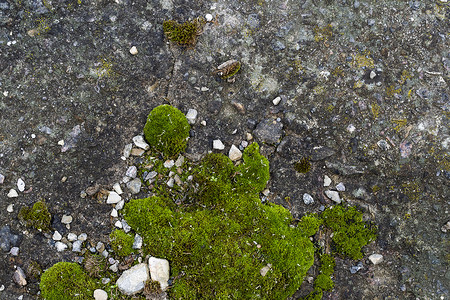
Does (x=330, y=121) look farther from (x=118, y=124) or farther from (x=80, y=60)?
(x=80, y=60)

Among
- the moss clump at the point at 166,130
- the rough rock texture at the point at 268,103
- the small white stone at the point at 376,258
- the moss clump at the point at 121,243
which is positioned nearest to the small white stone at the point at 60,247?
the rough rock texture at the point at 268,103

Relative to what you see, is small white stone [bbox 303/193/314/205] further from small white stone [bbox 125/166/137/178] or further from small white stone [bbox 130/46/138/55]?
small white stone [bbox 130/46/138/55]

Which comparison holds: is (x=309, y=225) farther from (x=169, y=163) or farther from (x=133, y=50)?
(x=133, y=50)

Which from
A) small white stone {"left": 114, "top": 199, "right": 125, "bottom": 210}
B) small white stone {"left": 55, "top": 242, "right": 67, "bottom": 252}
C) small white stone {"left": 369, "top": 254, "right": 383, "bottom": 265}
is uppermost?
small white stone {"left": 114, "top": 199, "right": 125, "bottom": 210}

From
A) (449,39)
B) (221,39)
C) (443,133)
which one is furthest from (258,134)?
(449,39)

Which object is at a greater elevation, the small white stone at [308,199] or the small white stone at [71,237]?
the small white stone at [308,199]

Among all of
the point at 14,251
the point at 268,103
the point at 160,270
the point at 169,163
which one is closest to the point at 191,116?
the point at 169,163

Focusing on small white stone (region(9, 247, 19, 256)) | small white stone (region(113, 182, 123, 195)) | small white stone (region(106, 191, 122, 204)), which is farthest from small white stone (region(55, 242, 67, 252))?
small white stone (region(113, 182, 123, 195))

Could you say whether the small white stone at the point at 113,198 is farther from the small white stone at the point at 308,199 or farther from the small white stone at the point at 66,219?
the small white stone at the point at 308,199
